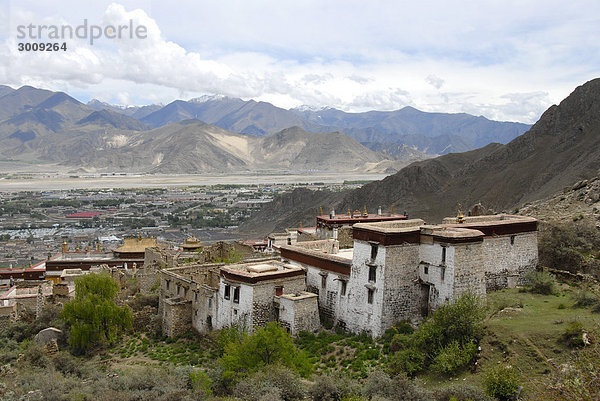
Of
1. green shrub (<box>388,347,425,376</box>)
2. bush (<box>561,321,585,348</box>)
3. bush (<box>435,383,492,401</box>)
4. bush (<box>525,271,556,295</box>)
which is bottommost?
green shrub (<box>388,347,425,376</box>)

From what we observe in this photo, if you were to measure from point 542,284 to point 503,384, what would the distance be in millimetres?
9120

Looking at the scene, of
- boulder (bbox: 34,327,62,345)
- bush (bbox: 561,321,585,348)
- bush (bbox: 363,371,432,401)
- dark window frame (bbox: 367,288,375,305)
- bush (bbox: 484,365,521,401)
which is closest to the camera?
bush (bbox: 484,365,521,401)

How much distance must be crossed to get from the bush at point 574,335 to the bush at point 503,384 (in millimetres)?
2443

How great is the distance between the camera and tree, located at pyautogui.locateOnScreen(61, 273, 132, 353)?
2656 centimetres

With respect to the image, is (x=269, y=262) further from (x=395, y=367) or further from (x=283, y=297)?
(x=395, y=367)

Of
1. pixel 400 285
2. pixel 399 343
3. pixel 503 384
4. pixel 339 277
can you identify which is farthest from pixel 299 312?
pixel 503 384

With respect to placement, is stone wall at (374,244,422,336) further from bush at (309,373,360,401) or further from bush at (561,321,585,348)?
bush at (561,321,585,348)

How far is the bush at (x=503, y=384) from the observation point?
16.1 metres

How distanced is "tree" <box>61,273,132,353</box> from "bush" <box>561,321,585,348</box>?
19545mm

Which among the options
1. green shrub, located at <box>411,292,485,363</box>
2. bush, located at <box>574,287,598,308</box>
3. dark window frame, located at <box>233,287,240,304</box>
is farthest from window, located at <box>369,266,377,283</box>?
bush, located at <box>574,287,598,308</box>

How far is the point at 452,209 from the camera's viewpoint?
254ft

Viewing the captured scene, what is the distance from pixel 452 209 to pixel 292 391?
2531 inches

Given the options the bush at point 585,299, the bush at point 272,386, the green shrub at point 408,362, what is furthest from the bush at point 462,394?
the bush at point 585,299

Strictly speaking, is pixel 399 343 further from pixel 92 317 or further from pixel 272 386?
pixel 92 317
